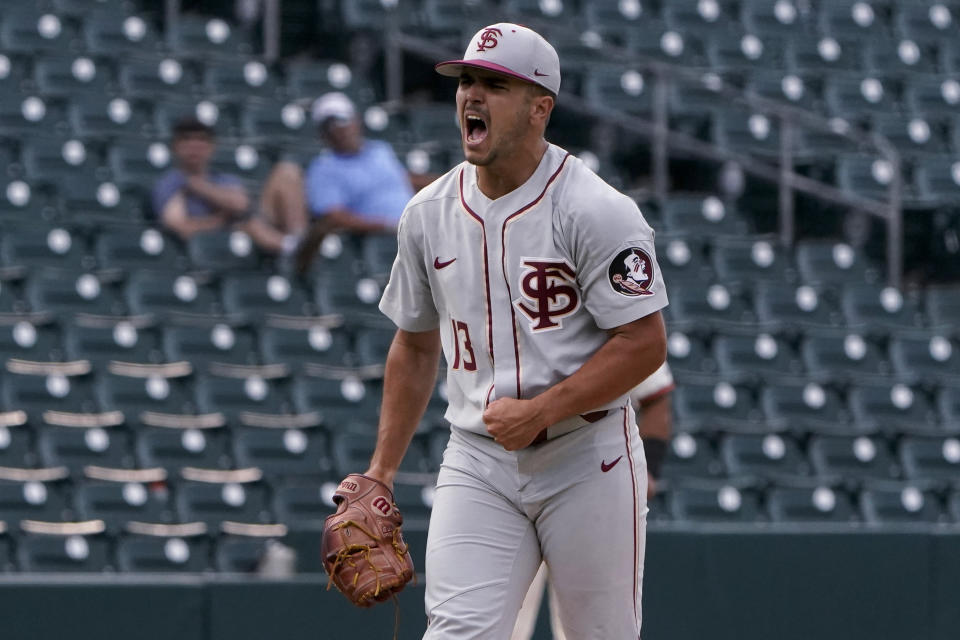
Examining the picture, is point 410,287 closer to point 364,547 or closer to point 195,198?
point 364,547

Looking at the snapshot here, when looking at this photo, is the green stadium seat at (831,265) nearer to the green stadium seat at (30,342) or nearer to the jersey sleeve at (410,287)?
the green stadium seat at (30,342)

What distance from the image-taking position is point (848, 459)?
343 inches

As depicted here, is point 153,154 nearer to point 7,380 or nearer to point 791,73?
point 7,380

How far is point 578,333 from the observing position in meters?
3.81

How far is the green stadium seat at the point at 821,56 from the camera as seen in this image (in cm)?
1196

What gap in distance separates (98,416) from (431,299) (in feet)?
13.7


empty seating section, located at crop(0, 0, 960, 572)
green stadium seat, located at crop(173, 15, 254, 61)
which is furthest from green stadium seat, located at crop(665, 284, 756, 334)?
green stadium seat, located at crop(173, 15, 254, 61)

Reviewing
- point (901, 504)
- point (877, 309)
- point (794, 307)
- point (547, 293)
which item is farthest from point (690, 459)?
point (547, 293)

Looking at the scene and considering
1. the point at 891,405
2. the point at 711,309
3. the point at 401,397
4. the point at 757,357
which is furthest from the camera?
the point at 711,309

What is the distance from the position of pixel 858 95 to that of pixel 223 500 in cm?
593

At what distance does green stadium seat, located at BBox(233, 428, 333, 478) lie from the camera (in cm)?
781

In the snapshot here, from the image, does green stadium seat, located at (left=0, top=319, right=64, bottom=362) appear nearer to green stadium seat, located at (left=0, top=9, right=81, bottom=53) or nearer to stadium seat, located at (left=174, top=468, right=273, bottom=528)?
stadium seat, located at (left=174, top=468, right=273, bottom=528)

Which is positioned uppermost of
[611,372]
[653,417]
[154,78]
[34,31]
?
[34,31]

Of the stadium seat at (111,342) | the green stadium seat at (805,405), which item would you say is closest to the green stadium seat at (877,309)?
the green stadium seat at (805,405)
